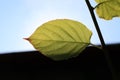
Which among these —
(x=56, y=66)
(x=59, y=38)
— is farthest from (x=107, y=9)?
(x=56, y=66)

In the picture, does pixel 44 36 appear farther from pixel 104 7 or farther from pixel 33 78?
pixel 33 78

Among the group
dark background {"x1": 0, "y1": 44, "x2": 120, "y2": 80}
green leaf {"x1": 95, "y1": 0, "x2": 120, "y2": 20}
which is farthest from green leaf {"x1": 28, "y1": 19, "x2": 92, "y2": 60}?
dark background {"x1": 0, "y1": 44, "x2": 120, "y2": 80}

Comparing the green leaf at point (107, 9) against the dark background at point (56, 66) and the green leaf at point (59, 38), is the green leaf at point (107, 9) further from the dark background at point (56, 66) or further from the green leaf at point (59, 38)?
the dark background at point (56, 66)

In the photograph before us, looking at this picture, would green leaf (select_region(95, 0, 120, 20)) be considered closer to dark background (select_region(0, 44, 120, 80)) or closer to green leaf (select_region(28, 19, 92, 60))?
green leaf (select_region(28, 19, 92, 60))

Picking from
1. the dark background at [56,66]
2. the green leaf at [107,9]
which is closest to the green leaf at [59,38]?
the green leaf at [107,9]

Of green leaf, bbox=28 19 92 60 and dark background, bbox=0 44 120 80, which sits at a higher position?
green leaf, bbox=28 19 92 60

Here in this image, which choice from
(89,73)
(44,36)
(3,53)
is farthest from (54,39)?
(89,73)
